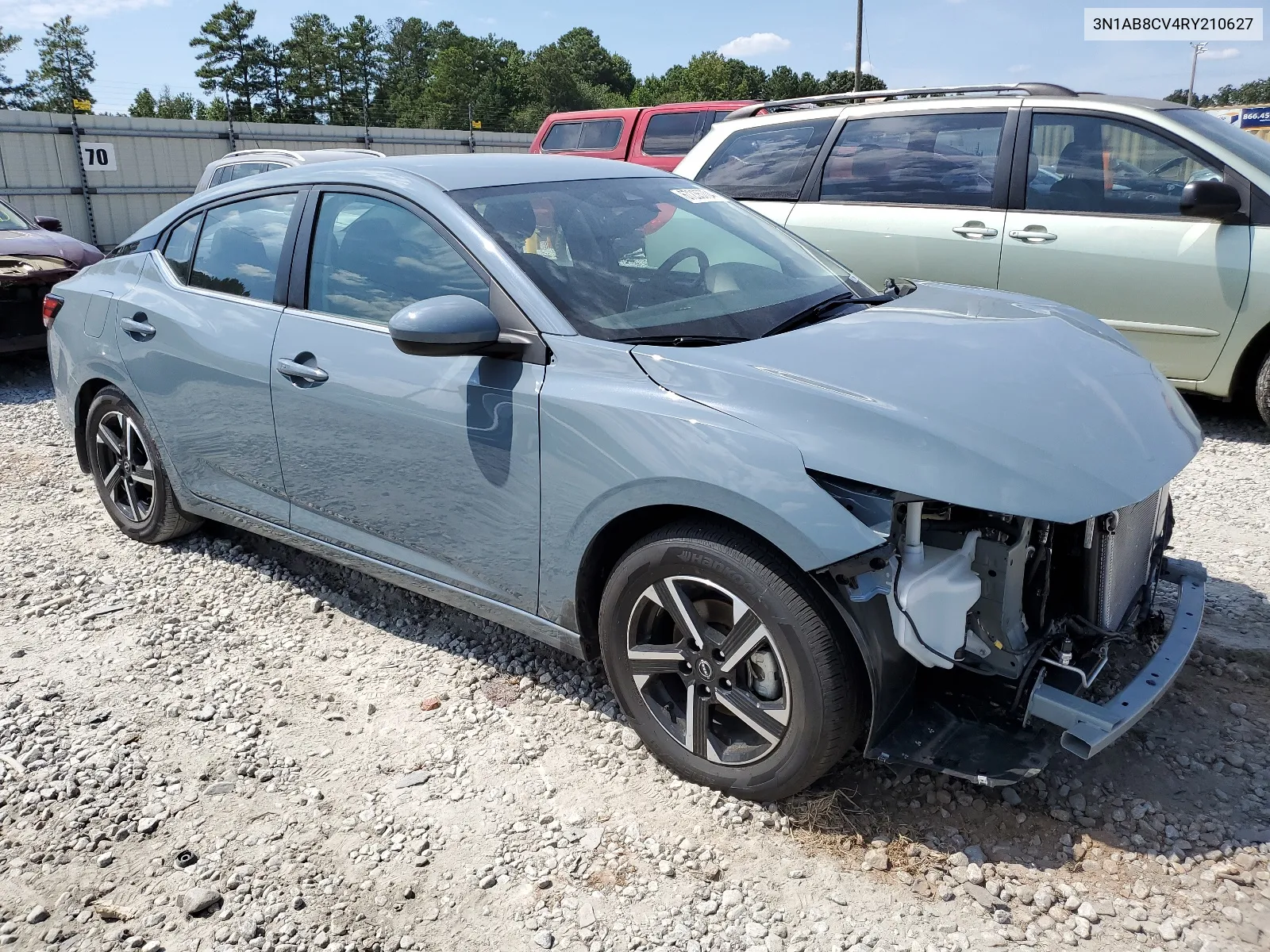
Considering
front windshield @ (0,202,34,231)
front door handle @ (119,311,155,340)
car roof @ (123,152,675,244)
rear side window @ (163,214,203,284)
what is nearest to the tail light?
front door handle @ (119,311,155,340)

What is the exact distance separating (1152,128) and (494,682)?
15.3ft

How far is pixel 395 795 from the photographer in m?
2.80

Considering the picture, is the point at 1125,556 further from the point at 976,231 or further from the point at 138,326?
the point at 138,326

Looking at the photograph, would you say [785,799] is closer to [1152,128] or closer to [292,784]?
[292,784]

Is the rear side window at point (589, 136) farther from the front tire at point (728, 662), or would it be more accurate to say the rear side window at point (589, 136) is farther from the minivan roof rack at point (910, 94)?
the front tire at point (728, 662)

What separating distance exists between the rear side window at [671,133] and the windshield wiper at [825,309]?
1002 centimetres

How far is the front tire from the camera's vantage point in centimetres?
238

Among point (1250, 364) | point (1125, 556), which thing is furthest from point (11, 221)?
point (1250, 364)

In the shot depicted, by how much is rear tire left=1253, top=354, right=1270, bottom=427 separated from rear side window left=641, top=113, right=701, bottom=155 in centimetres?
863

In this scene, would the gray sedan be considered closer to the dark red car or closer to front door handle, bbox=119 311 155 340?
front door handle, bbox=119 311 155 340

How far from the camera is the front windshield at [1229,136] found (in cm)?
536

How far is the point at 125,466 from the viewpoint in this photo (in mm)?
4492

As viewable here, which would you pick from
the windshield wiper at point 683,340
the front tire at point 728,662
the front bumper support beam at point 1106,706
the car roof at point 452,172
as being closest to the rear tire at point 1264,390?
the front bumper support beam at point 1106,706

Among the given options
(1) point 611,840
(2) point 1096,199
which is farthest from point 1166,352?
(1) point 611,840
